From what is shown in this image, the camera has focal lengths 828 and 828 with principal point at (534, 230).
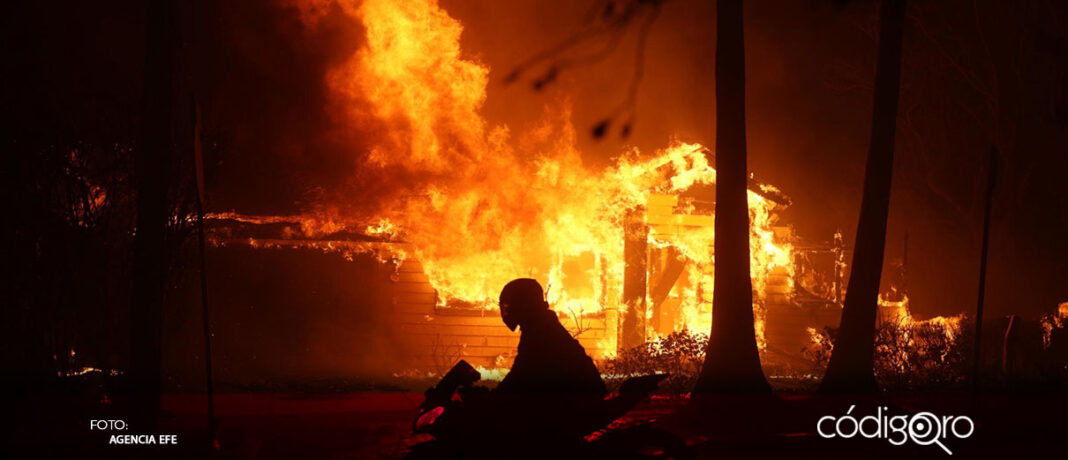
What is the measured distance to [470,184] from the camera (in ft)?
58.1

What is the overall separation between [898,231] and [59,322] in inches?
922

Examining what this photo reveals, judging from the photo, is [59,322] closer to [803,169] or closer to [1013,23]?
[803,169]

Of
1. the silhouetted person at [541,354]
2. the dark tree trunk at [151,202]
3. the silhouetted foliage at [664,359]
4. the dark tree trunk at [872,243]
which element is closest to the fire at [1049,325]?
the dark tree trunk at [872,243]

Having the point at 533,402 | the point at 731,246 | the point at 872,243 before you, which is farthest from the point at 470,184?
the point at 533,402

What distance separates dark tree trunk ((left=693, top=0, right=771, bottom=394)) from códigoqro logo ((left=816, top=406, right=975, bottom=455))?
137 centimetres

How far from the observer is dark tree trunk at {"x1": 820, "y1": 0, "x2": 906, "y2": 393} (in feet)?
42.5

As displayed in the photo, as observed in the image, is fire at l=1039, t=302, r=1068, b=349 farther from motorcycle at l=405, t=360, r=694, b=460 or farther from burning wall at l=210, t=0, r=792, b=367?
motorcycle at l=405, t=360, r=694, b=460

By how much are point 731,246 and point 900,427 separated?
3351mm

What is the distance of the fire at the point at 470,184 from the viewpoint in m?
17.1

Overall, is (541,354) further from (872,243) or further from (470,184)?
(470,184)

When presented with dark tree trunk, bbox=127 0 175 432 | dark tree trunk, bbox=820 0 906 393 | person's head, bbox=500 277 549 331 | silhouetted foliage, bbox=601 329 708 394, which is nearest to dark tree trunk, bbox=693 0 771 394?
dark tree trunk, bbox=820 0 906 393

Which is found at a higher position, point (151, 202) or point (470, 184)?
point (470, 184)

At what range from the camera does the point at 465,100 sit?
18.5m

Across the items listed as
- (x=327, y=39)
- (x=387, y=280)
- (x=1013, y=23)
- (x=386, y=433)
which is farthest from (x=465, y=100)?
(x=1013, y=23)
